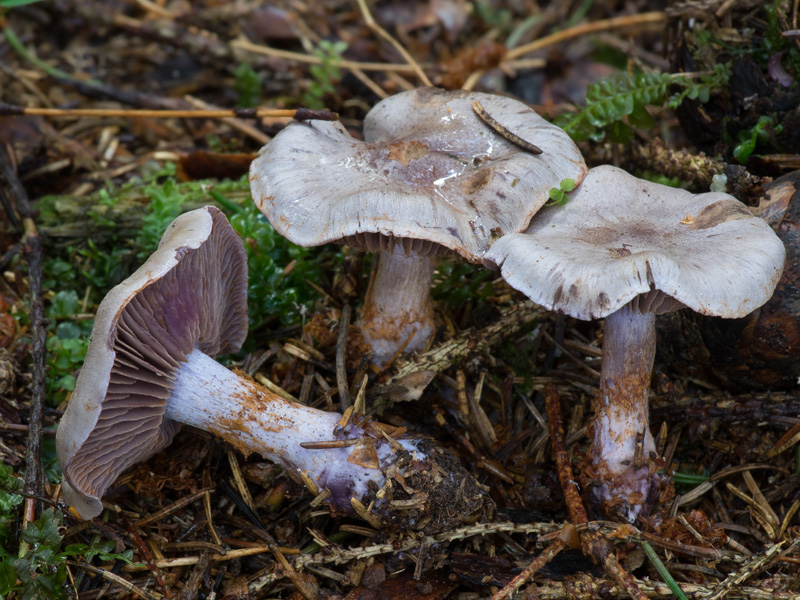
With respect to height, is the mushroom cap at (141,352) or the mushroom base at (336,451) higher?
the mushroom cap at (141,352)

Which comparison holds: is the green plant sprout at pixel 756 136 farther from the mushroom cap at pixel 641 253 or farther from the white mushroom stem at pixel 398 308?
the white mushroom stem at pixel 398 308

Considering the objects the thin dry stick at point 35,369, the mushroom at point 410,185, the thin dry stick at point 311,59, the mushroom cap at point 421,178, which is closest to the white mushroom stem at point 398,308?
the mushroom at point 410,185

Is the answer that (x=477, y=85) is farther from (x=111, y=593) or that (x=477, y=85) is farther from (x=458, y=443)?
(x=111, y=593)

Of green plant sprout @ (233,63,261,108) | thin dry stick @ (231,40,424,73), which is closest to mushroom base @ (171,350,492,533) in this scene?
green plant sprout @ (233,63,261,108)

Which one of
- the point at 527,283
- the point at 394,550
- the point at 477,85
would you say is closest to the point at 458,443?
the point at 394,550

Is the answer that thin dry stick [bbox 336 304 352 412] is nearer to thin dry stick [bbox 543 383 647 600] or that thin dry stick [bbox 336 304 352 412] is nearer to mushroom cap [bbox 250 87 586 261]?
mushroom cap [bbox 250 87 586 261]

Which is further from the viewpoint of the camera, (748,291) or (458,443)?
(458,443)
